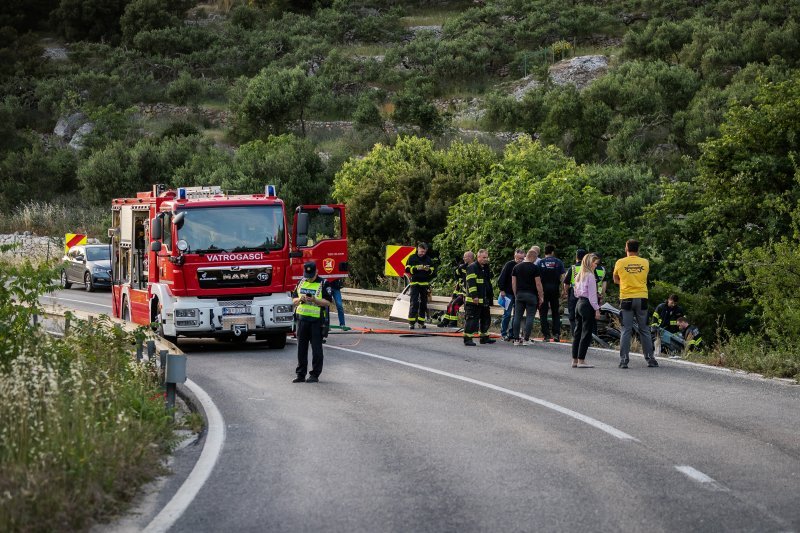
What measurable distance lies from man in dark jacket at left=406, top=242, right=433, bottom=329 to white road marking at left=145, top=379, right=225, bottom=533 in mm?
10815

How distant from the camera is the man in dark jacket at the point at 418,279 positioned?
24572mm

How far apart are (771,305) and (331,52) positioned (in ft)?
204

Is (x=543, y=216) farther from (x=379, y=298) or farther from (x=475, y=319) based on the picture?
(x=475, y=319)

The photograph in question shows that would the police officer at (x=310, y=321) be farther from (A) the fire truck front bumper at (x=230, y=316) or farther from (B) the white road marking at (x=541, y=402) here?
(A) the fire truck front bumper at (x=230, y=316)

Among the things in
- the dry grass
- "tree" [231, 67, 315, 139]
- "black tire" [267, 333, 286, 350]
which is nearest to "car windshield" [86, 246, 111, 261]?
the dry grass

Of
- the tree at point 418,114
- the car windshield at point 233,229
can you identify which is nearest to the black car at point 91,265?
the car windshield at point 233,229

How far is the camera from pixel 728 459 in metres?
10.2

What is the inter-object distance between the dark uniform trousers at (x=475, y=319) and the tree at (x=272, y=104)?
41.3m

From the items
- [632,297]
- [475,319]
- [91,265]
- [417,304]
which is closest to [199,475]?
[632,297]

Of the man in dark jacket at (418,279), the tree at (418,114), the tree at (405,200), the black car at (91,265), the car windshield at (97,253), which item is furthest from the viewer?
the tree at (418,114)

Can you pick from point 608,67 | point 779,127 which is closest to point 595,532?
point 779,127

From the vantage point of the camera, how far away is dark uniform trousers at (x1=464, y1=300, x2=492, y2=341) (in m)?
21.4

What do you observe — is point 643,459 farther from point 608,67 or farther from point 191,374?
point 608,67

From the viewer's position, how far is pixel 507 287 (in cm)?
2230
